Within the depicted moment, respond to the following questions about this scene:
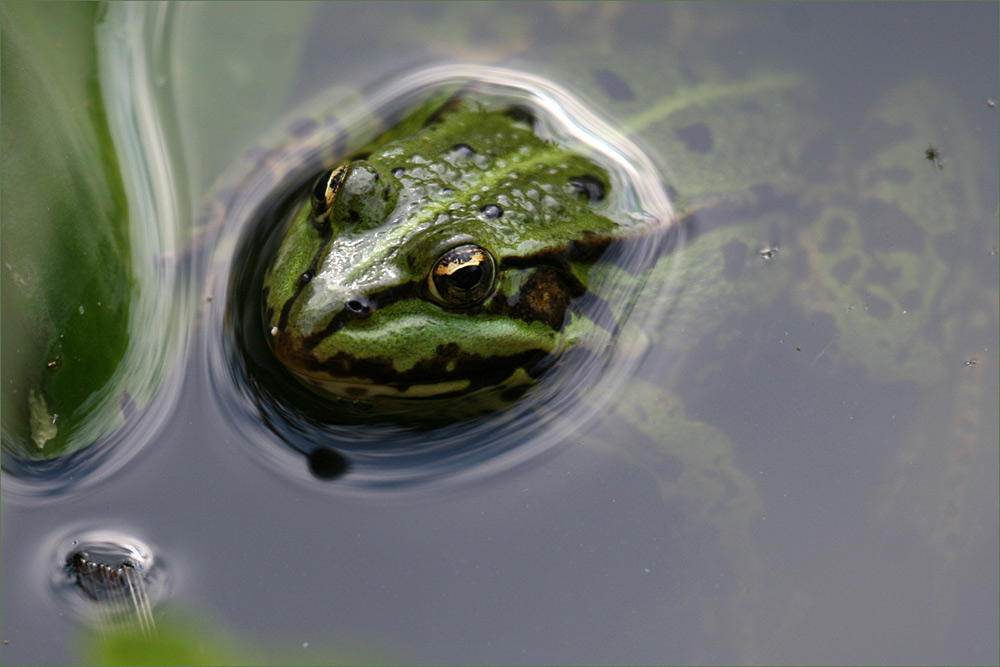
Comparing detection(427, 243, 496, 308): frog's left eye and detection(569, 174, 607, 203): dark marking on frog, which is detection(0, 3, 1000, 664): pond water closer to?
detection(569, 174, 607, 203): dark marking on frog

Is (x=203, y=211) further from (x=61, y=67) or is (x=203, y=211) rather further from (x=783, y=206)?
(x=783, y=206)

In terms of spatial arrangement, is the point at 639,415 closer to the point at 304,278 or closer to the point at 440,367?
the point at 440,367

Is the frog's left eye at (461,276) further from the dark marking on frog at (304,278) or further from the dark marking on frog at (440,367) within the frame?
the dark marking on frog at (304,278)

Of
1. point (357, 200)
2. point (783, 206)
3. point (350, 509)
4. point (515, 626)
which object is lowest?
point (515, 626)

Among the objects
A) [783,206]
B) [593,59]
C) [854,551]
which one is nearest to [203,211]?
[593,59]

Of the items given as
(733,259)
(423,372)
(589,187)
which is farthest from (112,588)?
(733,259)
